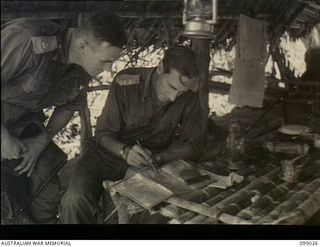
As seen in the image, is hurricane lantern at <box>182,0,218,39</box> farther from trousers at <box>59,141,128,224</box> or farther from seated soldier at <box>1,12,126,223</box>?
trousers at <box>59,141,128,224</box>

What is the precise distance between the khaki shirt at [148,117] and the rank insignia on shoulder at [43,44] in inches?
17.4

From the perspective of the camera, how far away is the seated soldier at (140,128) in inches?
111

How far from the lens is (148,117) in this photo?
291cm

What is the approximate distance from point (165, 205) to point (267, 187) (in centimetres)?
64

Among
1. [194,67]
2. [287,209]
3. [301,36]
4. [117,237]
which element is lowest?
[117,237]

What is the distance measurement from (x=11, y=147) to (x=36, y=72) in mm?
442

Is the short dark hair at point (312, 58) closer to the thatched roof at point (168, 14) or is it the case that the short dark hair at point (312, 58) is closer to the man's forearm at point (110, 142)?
the thatched roof at point (168, 14)

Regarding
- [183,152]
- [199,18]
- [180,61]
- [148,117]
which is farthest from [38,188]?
[199,18]

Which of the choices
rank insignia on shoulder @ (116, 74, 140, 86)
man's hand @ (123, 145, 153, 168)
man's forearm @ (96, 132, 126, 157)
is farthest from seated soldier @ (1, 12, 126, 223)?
man's hand @ (123, 145, 153, 168)

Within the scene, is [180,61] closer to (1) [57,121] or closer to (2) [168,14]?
(2) [168,14]

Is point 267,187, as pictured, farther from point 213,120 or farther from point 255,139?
point 213,120

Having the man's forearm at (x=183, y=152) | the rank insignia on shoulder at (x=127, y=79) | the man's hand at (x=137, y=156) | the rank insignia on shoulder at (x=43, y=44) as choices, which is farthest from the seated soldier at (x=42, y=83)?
the man's forearm at (x=183, y=152)

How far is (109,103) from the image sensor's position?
2824mm

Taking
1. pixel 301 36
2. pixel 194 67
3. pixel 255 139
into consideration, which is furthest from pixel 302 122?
pixel 194 67
